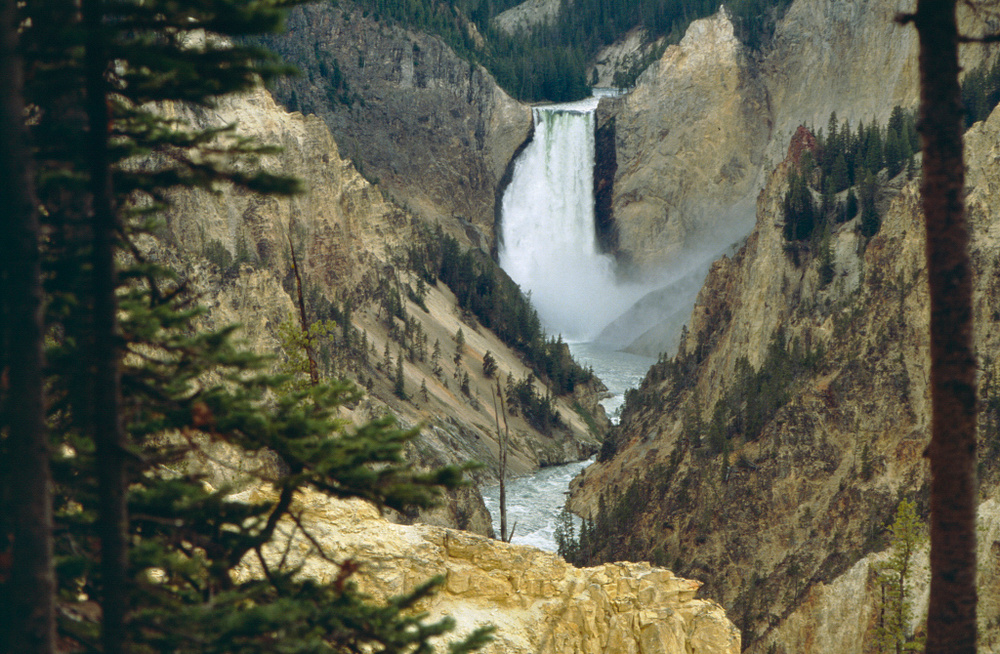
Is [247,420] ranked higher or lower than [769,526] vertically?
higher

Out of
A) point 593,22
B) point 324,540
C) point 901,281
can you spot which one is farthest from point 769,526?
point 593,22

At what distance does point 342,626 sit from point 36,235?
3.74 meters

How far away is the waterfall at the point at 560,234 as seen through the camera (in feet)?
339

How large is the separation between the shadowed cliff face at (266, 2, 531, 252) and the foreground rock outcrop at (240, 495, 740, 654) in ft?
251

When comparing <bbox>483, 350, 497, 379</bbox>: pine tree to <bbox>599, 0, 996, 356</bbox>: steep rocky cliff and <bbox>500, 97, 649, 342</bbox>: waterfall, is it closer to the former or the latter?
<bbox>599, 0, 996, 356</bbox>: steep rocky cliff

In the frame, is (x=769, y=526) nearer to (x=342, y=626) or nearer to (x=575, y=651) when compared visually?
(x=575, y=651)

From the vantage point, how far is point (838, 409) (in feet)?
116

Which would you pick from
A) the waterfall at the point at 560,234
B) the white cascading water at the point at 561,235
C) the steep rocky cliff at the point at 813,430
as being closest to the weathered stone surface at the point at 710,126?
the white cascading water at the point at 561,235

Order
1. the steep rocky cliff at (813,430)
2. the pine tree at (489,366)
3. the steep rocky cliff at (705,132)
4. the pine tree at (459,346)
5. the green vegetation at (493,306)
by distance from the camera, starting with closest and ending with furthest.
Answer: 1. the steep rocky cliff at (813,430)
2. the pine tree at (459,346)
3. the pine tree at (489,366)
4. the green vegetation at (493,306)
5. the steep rocky cliff at (705,132)

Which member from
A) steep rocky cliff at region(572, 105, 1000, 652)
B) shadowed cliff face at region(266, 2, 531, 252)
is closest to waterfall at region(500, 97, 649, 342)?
shadowed cliff face at region(266, 2, 531, 252)

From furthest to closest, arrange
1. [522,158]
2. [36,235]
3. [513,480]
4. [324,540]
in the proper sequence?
[522,158]
[513,480]
[324,540]
[36,235]

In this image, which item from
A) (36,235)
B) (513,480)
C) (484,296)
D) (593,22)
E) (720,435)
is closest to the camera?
(36,235)

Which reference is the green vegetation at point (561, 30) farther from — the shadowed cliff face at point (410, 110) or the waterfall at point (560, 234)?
the waterfall at point (560, 234)

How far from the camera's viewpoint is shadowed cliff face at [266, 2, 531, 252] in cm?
9538
